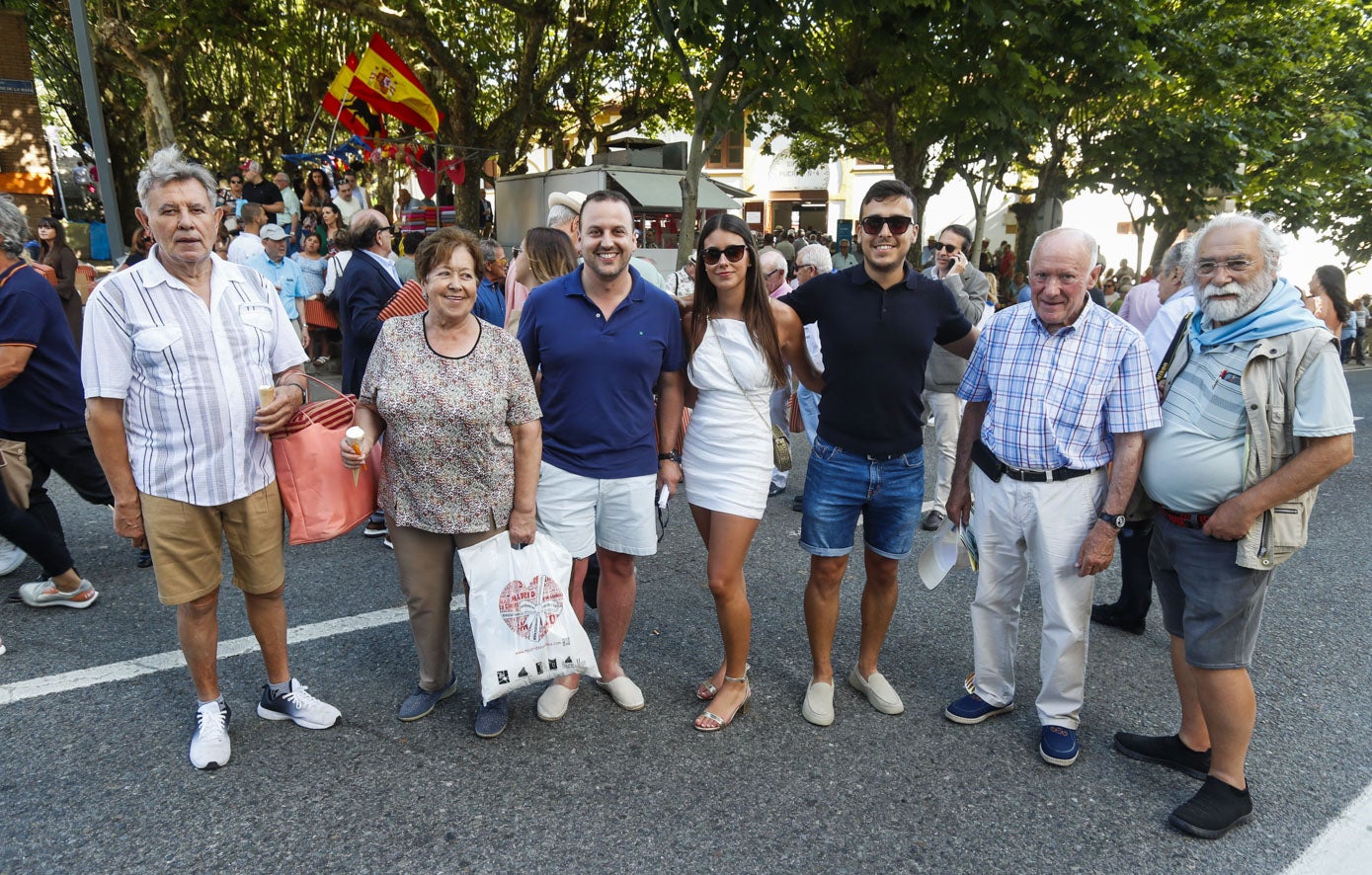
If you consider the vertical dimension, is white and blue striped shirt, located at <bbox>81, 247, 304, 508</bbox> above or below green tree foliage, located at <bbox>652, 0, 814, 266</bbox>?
Answer: below

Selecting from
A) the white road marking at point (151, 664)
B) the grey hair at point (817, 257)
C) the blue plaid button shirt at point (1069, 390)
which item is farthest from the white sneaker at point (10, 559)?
the grey hair at point (817, 257)

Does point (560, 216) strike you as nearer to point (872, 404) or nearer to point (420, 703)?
point (872, 404)

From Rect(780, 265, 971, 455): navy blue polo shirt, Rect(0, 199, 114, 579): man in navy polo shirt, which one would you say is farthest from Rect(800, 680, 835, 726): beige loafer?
Rect(0, 199, 114, 579): man in navy polo shirt

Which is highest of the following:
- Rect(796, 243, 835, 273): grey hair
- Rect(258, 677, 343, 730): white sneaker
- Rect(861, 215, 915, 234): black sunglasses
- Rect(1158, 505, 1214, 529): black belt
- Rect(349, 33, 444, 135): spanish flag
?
Rect(349, 33, 444, 135): spanish flag

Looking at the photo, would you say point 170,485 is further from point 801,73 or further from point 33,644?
point 801,73

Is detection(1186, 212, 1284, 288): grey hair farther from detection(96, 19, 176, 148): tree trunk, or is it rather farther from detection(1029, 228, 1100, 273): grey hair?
detection(96, 19, 176, 148): tree trunk

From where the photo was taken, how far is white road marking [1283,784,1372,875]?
2451 millimetres

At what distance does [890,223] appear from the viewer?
296cm

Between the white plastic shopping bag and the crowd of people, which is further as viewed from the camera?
the white plastic shopping bag

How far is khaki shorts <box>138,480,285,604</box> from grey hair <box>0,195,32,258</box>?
6.23ft

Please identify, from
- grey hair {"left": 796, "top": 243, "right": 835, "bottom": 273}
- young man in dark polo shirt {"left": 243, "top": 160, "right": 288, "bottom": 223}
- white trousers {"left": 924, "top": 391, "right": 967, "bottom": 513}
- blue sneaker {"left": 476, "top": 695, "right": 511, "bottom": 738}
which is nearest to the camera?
blue sneaker {"left": 476, "top": 695, "right": 511, "bottom": 738}

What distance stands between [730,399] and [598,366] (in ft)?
1.62

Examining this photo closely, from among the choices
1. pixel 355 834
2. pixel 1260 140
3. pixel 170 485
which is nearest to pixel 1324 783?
pixel 355 834

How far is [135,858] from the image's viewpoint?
2.37 m
